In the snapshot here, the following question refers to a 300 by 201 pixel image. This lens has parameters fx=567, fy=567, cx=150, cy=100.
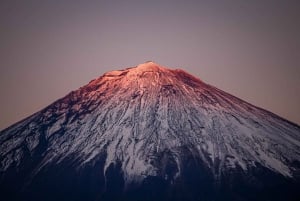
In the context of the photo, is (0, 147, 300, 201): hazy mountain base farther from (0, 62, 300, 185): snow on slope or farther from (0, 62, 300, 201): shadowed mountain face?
(0, 62, 300, 185): snow on slope

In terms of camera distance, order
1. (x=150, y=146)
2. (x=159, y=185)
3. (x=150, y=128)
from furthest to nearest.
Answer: (x=150, y=128) → (x=150, y=146) → (x=159, y=185)

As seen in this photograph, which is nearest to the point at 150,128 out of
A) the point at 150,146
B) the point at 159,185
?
the point at 150,146

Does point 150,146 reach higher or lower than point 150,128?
lower

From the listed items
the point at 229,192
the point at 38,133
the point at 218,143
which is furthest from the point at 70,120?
the point at 229,192

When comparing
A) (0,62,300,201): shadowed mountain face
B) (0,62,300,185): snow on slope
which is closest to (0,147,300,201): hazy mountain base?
(0,62,300,201): shadowed mountain face

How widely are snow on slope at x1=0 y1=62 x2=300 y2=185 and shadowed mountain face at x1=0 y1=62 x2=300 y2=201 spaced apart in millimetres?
186

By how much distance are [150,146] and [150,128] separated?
5.07 meters

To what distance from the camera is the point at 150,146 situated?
9662 centimetres

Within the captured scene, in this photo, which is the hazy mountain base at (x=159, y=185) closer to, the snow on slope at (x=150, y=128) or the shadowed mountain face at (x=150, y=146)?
the shadowed mountain face at (x=150, y=146)

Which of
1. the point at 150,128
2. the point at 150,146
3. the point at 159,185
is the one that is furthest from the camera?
the point at 150,128

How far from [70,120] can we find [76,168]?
1645cm

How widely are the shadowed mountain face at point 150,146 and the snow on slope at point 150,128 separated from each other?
19 centimetres

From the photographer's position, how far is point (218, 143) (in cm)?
9650

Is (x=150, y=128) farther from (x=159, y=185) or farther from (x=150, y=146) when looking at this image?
(x=159, y=185)
